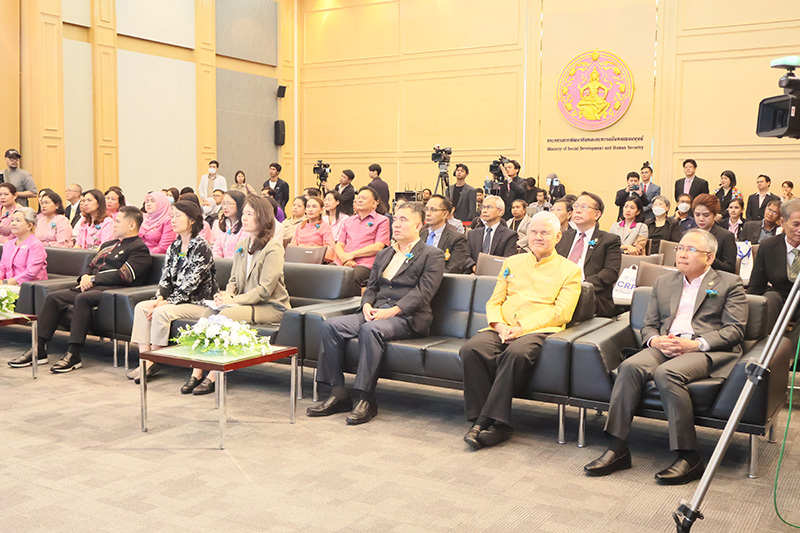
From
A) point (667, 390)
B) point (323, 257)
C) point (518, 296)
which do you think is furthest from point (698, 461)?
point (323, 257)

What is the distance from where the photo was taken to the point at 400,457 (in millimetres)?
3568

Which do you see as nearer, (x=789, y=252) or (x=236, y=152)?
(x=789, y=252)

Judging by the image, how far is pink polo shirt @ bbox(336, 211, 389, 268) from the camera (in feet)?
20.9

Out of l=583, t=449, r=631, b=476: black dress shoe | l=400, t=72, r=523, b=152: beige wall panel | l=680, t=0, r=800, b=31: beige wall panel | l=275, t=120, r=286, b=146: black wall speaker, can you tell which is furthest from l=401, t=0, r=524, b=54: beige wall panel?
l=583, t=449, r=631, b=476: black dress shoe

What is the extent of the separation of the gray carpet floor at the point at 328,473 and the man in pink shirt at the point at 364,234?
1903 mm

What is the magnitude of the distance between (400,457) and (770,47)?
1015cm

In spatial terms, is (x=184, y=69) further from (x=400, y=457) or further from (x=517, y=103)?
(x=400, y=457)

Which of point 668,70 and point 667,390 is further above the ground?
point 668,70

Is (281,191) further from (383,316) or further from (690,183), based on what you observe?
(383,316)

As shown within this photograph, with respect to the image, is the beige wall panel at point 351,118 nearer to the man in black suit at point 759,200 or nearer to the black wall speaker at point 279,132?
the black wall speaker at point 279,132

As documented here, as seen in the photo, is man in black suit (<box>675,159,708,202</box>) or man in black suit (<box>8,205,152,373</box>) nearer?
man in black suit (<box>8,205,152,373</box>)

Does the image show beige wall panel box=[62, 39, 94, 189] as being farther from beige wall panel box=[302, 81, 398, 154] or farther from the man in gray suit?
the man in gray suit

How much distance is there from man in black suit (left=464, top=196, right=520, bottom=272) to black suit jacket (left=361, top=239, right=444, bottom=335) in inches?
61.7

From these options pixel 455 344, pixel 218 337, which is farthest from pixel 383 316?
pixel 218 337
